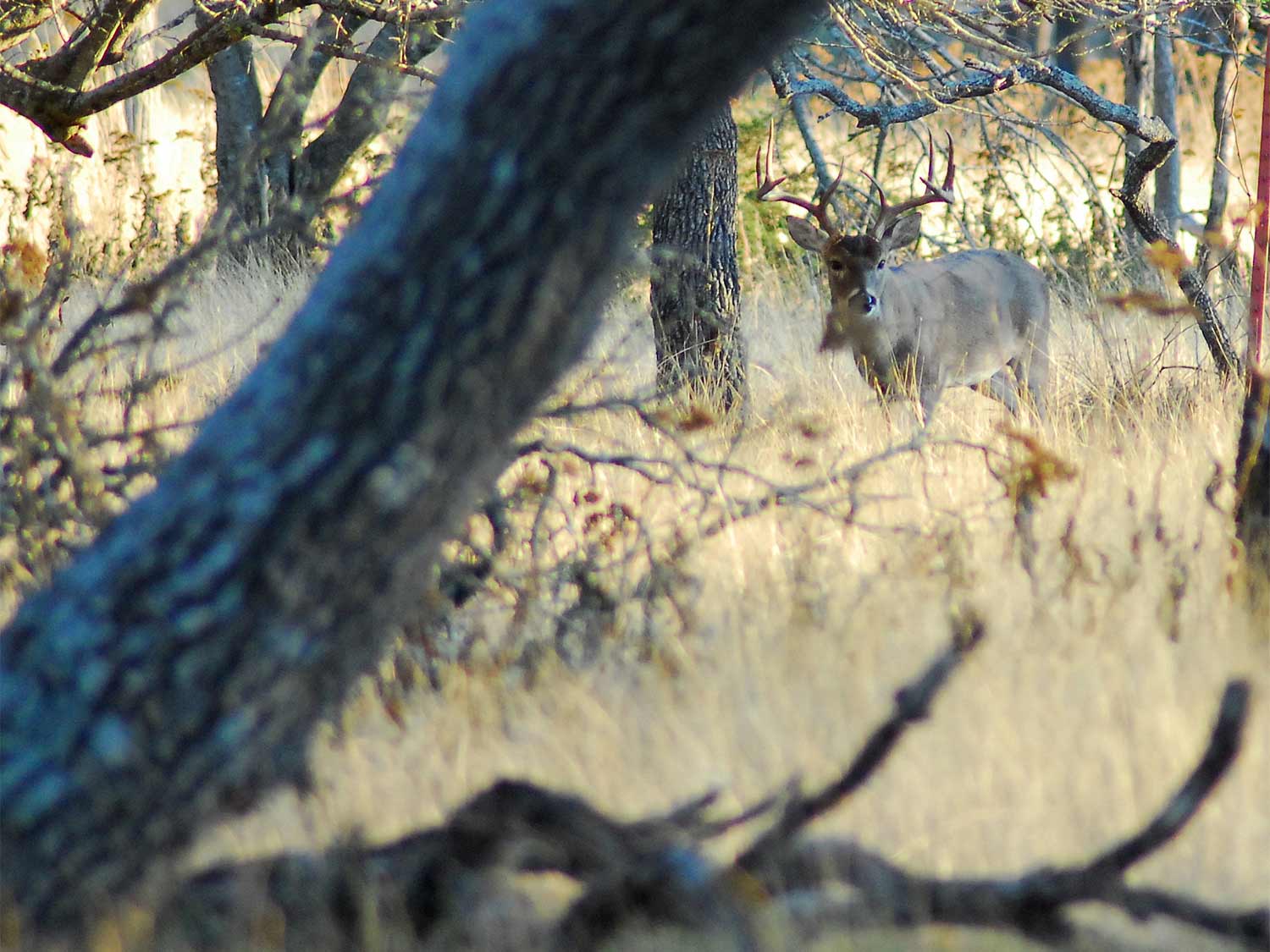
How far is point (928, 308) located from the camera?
7.98 meters

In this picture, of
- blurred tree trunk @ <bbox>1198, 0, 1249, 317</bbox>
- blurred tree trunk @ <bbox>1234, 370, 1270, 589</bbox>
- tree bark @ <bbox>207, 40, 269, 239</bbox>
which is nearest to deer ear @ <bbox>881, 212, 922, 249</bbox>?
blurred tree trunk @ <bbox>1198, 0, 1249, 317</bbox>

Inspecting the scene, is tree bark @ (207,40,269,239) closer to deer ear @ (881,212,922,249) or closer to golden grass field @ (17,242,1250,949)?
deer ear @ (881,212,922,249)

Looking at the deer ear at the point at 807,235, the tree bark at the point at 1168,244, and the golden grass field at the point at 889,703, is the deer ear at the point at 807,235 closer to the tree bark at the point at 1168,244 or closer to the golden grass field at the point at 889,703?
the tree bark at the point at 1168,244

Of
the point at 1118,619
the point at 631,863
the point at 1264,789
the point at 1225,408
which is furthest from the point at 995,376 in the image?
the point at 631,863

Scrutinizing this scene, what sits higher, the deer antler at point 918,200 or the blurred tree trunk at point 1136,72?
the blurred tree trunk at point 1136,72

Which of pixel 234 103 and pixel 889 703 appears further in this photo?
pixel 234 103

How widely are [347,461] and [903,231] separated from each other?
6.20 metres

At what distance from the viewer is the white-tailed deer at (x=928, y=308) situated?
7.54 m

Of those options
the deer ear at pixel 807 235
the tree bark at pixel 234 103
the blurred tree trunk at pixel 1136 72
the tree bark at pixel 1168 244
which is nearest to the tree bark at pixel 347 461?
the tree bark at pixel 1168 244

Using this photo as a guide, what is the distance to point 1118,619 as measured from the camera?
10.4 feet

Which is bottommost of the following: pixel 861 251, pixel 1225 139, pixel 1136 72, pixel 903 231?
pixel 861 251

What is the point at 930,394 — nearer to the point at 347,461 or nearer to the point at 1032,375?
the point at 1032,375

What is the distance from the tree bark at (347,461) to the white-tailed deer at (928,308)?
4.92 meters

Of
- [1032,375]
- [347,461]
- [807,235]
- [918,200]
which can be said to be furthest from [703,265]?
[347,461]
